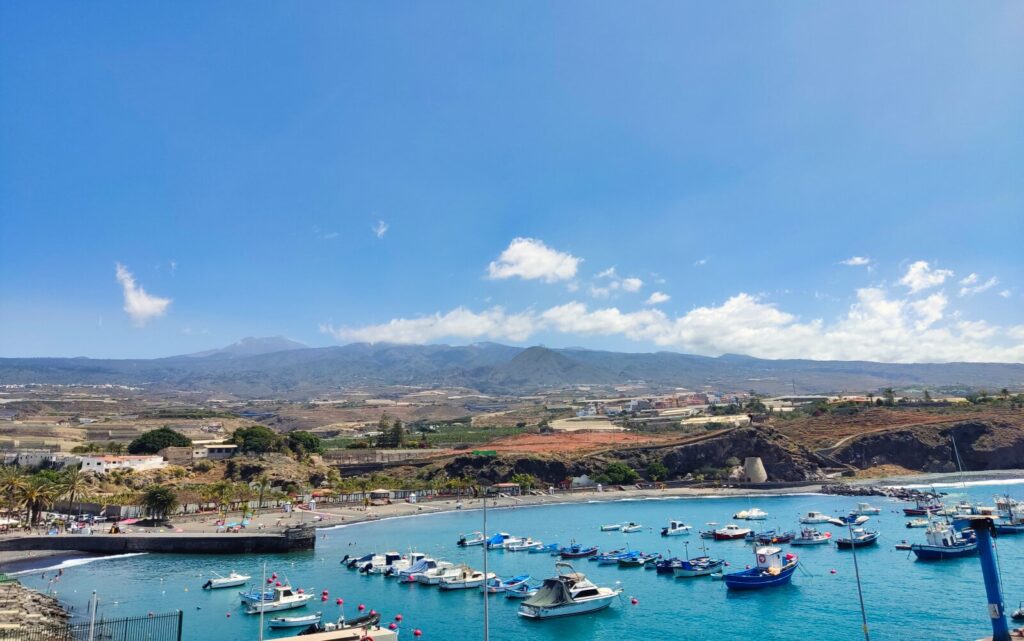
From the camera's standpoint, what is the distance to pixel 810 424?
427 ft

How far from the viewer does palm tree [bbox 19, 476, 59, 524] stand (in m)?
61.1

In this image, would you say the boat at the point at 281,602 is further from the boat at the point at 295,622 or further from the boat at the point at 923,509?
the boat at the point at 923,509

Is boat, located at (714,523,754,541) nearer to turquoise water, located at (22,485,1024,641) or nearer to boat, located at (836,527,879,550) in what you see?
turquoise water, located at (22,485,1024,641)

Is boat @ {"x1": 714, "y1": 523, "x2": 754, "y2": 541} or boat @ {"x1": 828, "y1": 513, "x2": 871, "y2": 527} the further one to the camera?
boat @ {"x1": 828, "y1": 513, "x2": 871, "y2": 527}

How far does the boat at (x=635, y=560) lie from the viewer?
154 feet

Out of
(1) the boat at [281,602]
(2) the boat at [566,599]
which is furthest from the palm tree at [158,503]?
(2) the boat at [566,599]

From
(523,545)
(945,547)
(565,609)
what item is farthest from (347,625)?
(945,547)

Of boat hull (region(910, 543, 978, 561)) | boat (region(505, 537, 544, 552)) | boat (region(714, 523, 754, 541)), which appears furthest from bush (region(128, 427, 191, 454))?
boat hull (region(910, 543, 978, 561))

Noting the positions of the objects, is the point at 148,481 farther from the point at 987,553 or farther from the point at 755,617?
the point at 987,553

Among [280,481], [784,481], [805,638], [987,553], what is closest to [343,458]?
[280,481]

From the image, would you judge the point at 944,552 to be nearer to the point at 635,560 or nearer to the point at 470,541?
the point at 635,560

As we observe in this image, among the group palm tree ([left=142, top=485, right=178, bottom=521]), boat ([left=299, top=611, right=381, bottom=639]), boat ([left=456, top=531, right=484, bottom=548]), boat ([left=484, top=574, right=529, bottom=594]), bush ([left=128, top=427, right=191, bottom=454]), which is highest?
bush ([left=128, top=427, right=191, bottom=454])

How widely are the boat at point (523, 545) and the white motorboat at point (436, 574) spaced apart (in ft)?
42.4

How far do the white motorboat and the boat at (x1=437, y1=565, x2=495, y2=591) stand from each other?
193 millimetres
